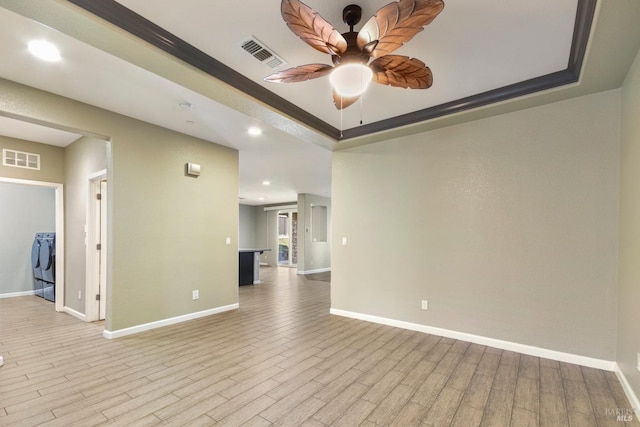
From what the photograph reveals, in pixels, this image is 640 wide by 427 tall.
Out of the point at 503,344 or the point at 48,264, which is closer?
the point at 503,344

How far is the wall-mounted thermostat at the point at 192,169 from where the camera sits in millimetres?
4195

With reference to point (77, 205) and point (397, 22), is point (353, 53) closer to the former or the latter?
point (397, 22)

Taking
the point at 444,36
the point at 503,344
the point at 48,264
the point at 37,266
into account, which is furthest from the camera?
the point at 37,266

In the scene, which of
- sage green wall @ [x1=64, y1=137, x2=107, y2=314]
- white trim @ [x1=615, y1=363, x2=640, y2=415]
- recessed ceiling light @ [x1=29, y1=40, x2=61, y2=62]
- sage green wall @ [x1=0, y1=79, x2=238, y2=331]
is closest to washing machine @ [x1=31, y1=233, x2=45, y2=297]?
sage green wall @ [x1=64, y1=137, x2=107, y2=314]

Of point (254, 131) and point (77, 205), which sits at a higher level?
point (254, 131)

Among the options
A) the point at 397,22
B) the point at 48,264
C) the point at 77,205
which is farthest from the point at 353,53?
the point at 48,264

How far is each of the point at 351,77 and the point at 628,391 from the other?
10.2 ft

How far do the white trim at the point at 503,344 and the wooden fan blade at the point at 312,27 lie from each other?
10.7 ft

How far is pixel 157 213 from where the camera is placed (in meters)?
3.89

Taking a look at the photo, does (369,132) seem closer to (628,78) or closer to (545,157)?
(545,157)

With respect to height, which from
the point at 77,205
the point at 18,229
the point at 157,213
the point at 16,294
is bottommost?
the point at 16,294

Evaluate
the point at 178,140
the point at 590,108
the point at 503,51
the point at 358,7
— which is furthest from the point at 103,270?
the point at 590,108

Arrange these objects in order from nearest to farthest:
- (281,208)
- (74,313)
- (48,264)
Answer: (74,313), (48,264), (281,208)

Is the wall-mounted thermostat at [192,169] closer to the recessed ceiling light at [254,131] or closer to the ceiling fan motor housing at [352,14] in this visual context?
the recessed ceiling light at [254,131]
